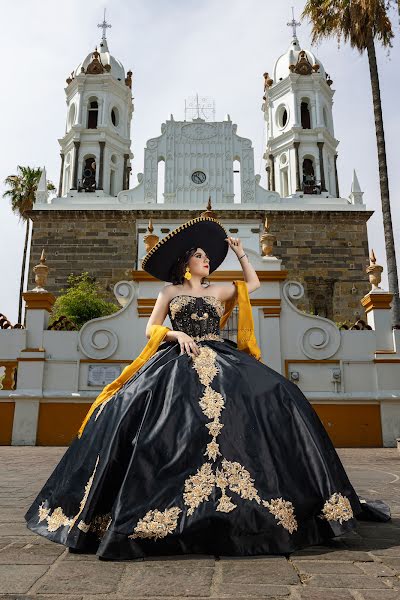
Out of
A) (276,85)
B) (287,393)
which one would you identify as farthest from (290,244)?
(287,393)

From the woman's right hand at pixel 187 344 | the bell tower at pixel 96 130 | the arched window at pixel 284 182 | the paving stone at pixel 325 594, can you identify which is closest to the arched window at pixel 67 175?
the bell tower at pixel 96 130

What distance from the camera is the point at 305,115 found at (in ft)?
81.9

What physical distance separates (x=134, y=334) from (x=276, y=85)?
63.5 ft

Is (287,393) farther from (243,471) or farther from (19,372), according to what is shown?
(19,372)

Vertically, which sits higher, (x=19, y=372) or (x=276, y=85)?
(x=276, y=85)

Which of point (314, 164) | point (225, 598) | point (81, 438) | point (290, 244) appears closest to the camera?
point (225, 598)

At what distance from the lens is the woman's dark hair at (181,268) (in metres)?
3.90

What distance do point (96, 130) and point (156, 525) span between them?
2375cm

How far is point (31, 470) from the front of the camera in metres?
6.12

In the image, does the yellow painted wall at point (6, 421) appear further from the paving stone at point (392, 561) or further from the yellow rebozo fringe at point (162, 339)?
the paving stone at point (392, 561)

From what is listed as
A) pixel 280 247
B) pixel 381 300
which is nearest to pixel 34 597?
pixel 381 300

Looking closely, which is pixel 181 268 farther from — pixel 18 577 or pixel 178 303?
pixel 18 577

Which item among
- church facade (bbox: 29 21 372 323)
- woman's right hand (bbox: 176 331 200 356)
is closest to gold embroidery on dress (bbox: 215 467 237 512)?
woman's right hand (bbox: 176 331 200 356)

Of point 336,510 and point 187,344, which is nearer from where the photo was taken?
point 336,510
